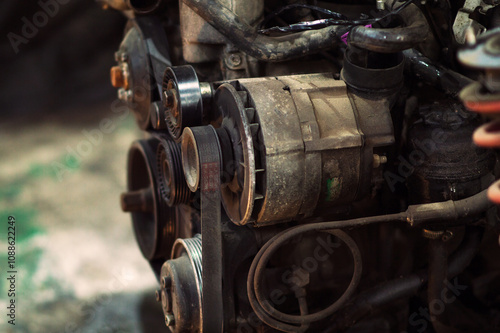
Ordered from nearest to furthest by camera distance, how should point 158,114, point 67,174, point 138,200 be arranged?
point 158,114 → point 138,200 → point 67,174

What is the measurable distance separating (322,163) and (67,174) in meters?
1.85

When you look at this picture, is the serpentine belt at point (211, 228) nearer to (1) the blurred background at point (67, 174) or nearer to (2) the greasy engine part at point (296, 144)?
(2) the greasy engine part at point (296, 144)

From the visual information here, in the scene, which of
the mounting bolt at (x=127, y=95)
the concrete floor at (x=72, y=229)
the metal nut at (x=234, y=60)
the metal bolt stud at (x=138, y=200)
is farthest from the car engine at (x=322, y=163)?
the concrete floor at (x=72, y=229)

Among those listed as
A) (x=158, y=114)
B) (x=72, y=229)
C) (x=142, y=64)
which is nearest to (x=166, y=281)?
(x=158, y=114)

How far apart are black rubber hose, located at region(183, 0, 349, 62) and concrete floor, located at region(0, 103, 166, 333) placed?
3.36 ft

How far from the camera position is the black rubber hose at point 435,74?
1.23 metres

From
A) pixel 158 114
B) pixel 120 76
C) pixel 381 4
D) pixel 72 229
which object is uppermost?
pixel 381 4

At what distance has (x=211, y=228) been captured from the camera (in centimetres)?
125

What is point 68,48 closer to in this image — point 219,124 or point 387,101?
point 219,124

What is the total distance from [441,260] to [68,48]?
7.42 ft

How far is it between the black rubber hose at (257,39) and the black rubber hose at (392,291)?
0.61m

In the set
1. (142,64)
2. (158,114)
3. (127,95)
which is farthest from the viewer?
(127,95)

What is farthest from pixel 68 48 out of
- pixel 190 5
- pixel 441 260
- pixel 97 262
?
pixel 441 260

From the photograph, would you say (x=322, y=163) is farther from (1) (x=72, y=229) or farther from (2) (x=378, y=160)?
(1) (x=72, y=229)
